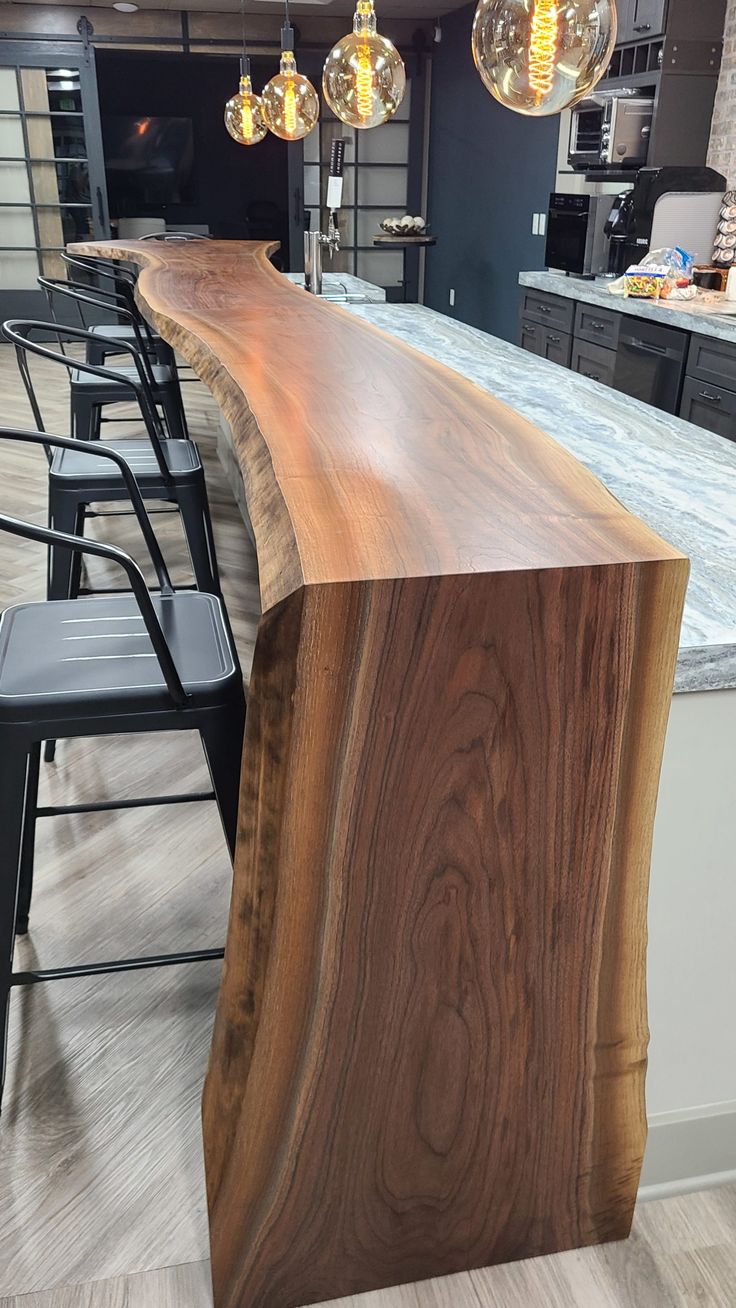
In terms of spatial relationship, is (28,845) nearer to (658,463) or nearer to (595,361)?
(658,463)

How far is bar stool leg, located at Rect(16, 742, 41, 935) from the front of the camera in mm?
1570

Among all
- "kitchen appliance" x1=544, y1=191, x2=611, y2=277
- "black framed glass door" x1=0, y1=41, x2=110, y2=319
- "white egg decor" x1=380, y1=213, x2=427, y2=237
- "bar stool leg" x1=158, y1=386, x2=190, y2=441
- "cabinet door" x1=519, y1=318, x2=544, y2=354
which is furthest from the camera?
"black framed glass door" x1=0, y1=41, x2=110, y2=319

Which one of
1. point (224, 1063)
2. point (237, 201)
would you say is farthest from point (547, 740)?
point (237, 201)

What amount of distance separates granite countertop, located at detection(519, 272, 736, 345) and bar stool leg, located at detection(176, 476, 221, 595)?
2271 millimetres

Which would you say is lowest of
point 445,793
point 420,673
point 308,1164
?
point 308,1164

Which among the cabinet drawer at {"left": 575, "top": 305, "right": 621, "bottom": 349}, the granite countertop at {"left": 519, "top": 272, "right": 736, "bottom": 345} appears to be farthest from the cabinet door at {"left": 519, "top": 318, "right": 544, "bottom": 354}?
the cabinet drawer at {"left": 575, "top": 305, "right": 621, "bottom": 349}

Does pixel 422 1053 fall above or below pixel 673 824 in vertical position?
below

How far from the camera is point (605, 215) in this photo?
16.5ft

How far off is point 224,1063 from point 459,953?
11.6 inches

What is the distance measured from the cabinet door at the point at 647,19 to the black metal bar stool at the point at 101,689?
14.8 feet

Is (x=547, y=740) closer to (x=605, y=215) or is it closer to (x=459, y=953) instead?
(x=459, y=953)

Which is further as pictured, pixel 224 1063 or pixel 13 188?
pixel 13 188

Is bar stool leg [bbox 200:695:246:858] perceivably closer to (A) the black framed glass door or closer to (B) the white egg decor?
(B) the white egg decor

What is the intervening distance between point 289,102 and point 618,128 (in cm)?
173
